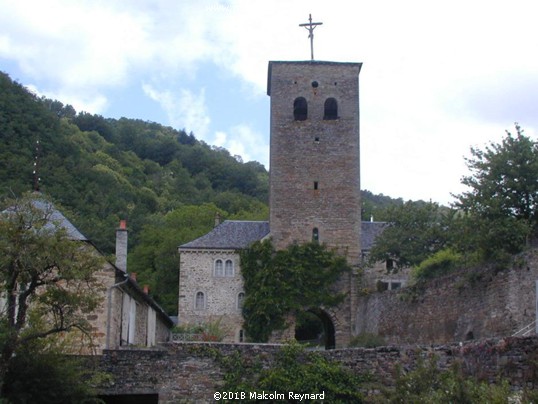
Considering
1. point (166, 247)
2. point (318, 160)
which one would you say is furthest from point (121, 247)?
point (166, 247)

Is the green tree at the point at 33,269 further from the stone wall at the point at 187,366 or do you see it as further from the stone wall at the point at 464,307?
the stone wall at the point at 464,307

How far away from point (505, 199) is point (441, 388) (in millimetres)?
14275

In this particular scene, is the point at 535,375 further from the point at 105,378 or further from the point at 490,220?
the point at 490,220

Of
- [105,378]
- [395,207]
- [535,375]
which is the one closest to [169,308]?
[395,207]

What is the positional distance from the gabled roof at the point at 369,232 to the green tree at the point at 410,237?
424 cm

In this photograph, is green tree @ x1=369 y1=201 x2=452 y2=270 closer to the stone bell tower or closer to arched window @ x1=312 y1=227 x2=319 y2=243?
the stone bell tower

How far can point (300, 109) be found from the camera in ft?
144

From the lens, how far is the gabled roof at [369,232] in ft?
143

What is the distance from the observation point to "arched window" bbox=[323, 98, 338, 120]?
143 feet

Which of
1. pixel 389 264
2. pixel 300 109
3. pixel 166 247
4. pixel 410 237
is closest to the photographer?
pixel 410 237

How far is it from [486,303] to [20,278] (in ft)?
48.7

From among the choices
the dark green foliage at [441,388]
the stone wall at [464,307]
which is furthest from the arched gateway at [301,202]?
the dark green foliage at [441,388]

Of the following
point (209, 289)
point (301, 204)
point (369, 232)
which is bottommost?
point (209, 289)

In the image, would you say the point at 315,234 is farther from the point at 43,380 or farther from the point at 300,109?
the point at 43,380
